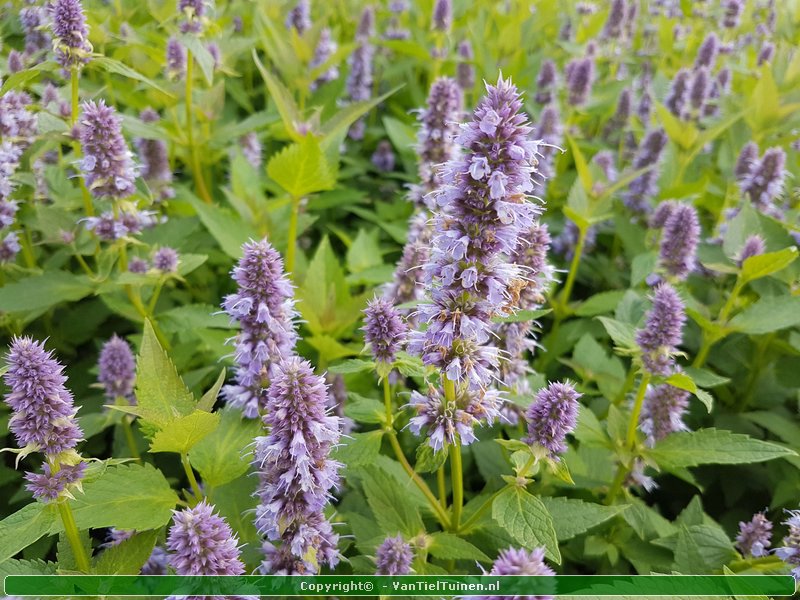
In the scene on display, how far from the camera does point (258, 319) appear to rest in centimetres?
229

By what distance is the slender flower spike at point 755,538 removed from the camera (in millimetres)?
2693

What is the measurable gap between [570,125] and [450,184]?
448 cm

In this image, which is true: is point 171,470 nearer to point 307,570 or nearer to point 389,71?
point 307,570

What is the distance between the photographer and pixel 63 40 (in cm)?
301

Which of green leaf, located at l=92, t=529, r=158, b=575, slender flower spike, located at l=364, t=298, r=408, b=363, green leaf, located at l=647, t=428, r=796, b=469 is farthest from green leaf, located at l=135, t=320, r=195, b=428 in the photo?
green leaf, located at l=647, t=428, r=796, b=469

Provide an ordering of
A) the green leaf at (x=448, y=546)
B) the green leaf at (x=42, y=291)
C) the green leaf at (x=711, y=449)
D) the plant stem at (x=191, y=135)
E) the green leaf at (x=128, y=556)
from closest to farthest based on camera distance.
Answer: the green leaf at (x=128, y=556) → the green leaf at (x=448, y=546) → the green leaf at (x=711, y=449) → the green leaf at (x=42, y=291) → the plant stem at (x=191, y=135)

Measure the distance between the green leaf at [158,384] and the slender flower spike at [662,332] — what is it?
182cm

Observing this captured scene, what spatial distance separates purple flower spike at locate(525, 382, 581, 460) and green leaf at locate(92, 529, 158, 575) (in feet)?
4.36

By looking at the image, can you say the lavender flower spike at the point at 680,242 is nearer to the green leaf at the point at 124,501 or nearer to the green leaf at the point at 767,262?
the green leaf at the point at 767,262

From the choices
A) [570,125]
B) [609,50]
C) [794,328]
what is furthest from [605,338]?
[609,50]

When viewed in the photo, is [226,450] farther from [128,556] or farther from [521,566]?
[521,566]

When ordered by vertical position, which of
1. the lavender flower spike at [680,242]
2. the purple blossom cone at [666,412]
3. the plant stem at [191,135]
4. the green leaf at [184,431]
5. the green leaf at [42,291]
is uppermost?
the plant stem at [191,135]

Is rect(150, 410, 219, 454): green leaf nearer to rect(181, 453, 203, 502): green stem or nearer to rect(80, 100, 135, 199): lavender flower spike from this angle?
rect(181, 453, 203, 502): green stem

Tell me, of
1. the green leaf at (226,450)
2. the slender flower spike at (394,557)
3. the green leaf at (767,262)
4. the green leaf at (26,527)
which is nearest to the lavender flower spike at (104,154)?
the green leaf at (226,450)
